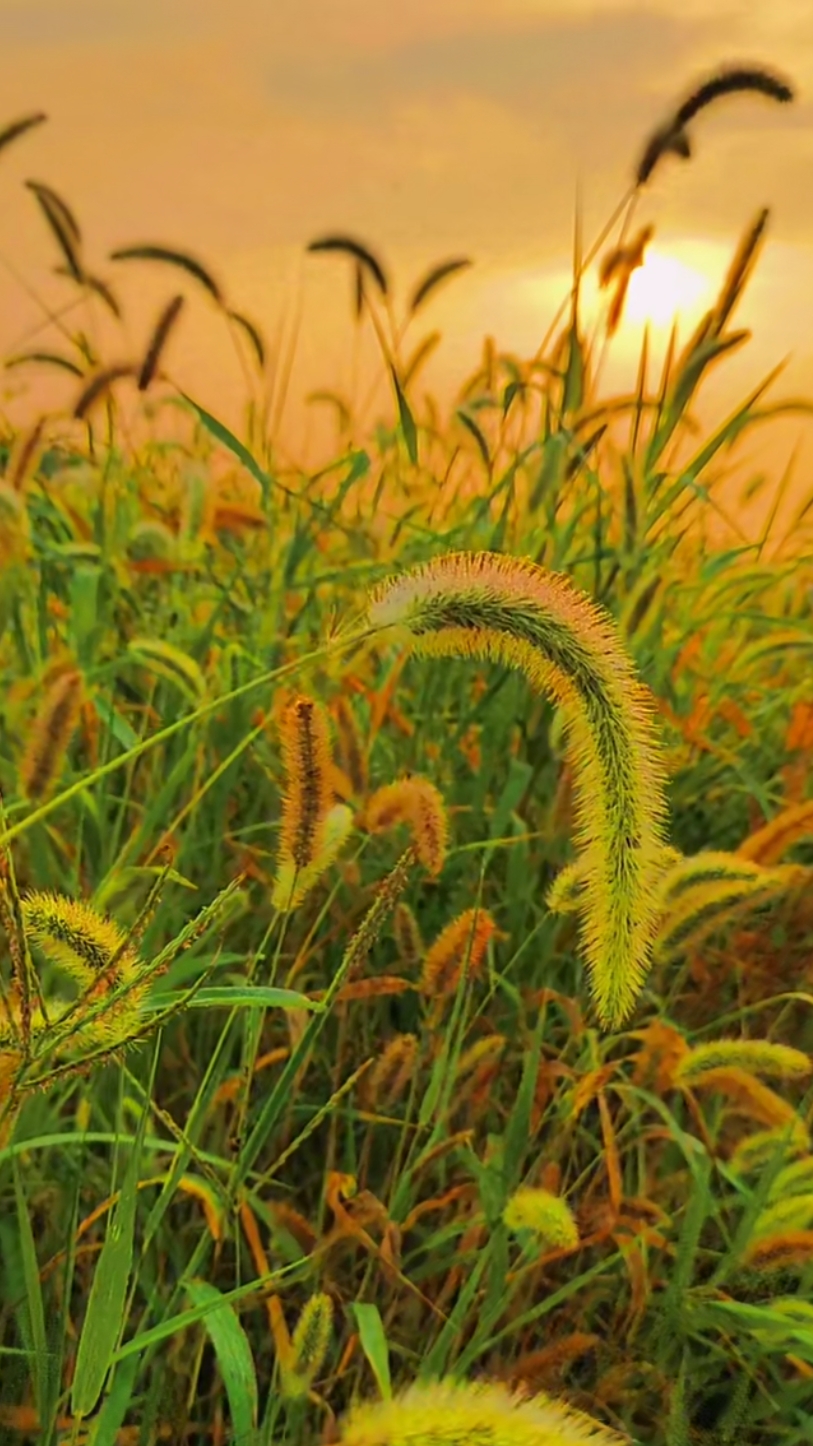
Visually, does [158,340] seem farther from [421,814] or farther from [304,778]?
[304,778]

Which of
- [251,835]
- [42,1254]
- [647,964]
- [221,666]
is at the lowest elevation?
[42,1254]

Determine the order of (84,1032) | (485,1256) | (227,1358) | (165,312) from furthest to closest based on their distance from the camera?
(165,312) < (485,1256) < (227,1358) < (84,1032)

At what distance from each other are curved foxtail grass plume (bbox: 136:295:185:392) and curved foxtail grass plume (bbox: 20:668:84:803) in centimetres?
84

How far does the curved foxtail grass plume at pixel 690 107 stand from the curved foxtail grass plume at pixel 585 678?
107 centimetres

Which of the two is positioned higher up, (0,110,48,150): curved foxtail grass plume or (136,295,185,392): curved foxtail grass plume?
(0,110,48,150): curved foxtail grass plume

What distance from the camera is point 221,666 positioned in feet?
6.43

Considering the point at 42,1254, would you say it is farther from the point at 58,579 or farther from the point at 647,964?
the point at 58,579

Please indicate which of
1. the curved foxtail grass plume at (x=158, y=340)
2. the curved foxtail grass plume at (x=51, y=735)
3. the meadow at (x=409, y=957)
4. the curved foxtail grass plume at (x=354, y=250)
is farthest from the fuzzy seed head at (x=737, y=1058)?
the curved foxtail grass plume at (x=354, y=250)

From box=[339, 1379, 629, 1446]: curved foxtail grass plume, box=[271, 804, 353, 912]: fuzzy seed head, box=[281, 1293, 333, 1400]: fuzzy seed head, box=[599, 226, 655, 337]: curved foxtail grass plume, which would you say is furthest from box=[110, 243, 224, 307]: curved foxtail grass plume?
box=[339, 1379, 629, 1446]: curved foxtail grass plume

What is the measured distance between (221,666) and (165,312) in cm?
44

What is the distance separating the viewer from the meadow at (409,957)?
925 millimetres

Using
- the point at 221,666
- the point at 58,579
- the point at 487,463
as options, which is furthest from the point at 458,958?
the point at 58,579

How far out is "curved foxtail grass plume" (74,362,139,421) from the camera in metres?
2.04

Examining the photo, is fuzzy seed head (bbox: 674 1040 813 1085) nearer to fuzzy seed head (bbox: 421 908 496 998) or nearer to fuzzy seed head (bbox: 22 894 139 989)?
fuzzy seed head (bbox: 421 908 496 998)
